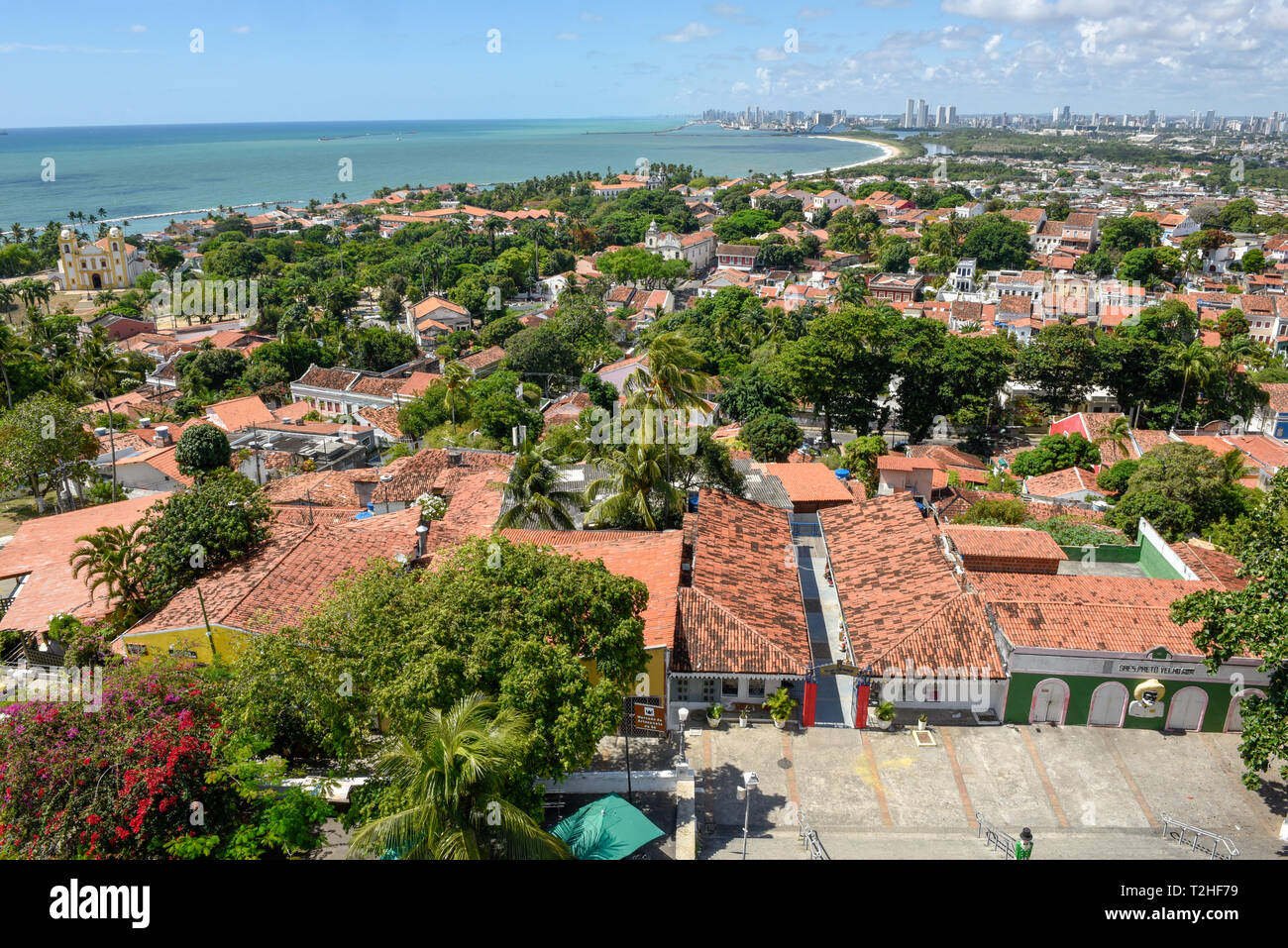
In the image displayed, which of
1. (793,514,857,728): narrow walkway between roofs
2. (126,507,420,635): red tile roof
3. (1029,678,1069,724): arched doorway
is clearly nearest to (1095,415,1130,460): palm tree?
(793,514,857,728): narrow walkway between roofs

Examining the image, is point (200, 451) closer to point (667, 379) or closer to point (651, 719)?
point (667, 379)

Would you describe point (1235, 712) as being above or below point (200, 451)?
below

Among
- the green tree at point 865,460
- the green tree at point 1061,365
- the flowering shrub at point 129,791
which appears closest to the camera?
the flowering shrub at point 129,791

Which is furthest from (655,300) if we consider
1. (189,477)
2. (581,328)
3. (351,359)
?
(189,477)

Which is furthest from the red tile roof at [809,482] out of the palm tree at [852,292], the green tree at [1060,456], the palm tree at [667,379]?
the palm tree at [852,292]

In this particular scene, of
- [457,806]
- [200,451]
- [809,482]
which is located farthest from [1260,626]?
[200,451]

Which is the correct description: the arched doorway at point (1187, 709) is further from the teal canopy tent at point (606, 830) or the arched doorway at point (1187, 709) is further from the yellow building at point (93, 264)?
the yellow building at point (93, 264)

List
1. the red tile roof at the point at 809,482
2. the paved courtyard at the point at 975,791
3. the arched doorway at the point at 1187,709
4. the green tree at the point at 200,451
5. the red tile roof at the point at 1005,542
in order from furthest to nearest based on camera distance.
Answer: the green tree at the point at 200,451 < the red tile roof at the point at 809,482 < the red tile roof at the point at 1005,542 < the arched doorway at the point at 1187,709 < the paved courtyard at the point at 975,791
